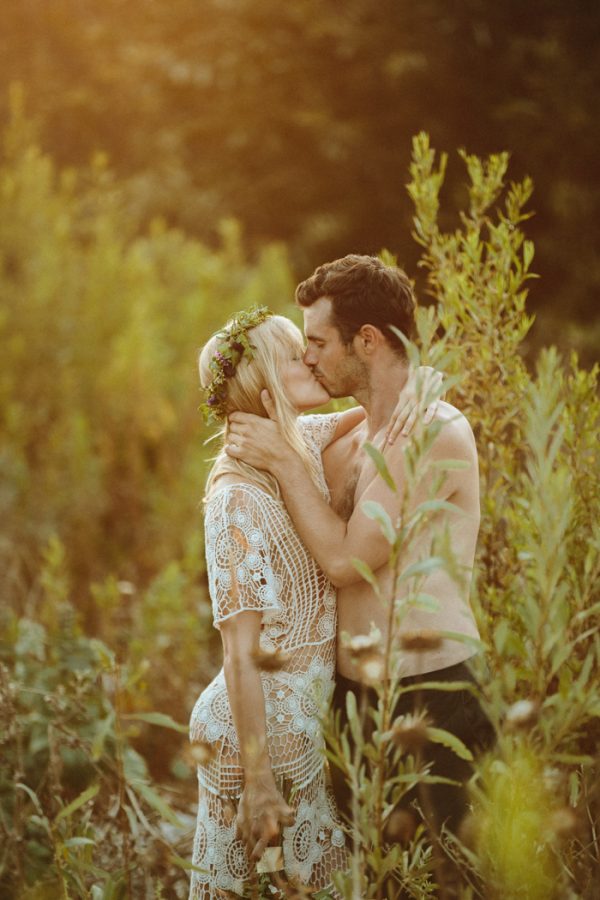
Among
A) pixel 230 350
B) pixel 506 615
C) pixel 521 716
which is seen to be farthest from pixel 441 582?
pixel 521 716

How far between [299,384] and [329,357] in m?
0.12

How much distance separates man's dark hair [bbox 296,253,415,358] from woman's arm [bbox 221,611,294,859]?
0.81 meters

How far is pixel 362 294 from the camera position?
248 cm

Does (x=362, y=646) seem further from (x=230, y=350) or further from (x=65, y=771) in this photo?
(x=65, y=771)

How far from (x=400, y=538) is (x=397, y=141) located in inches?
495

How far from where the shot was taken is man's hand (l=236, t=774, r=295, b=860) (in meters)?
1.98

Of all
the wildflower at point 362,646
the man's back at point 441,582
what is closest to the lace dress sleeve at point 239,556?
the man's back at point 441,582

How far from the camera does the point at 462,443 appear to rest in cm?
222

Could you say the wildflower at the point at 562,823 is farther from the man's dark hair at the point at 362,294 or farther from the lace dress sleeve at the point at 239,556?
the man's dark hair at the point at 362,294

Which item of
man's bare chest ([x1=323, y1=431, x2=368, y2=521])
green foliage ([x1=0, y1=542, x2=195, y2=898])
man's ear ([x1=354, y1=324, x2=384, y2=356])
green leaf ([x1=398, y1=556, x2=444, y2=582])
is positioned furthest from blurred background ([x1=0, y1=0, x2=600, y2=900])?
man's bare chest ([x1=323, y1=431, x2=368, y2=521])

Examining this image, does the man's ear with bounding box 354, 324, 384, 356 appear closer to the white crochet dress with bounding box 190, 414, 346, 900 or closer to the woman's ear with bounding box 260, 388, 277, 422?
the woman's ear with bounding box 260, 388, 277, 422

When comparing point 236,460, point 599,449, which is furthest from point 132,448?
point 599,449

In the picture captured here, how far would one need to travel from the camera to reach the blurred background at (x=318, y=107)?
11.9 meters

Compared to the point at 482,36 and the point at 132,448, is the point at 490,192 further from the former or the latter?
the point at 482,36
